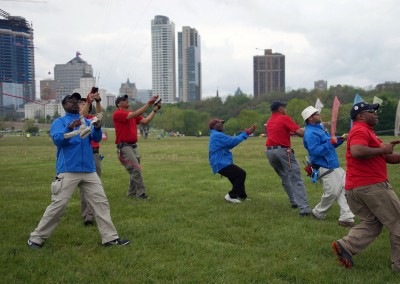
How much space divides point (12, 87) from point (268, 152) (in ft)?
38.0

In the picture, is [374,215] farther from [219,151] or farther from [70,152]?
[219,151]

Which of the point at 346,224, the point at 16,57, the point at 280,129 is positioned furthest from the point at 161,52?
the point at 346,224

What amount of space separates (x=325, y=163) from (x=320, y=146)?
0.41m

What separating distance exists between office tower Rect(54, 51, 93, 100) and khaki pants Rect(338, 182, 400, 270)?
1263 centimetres

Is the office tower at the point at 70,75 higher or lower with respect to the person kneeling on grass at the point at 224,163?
higher

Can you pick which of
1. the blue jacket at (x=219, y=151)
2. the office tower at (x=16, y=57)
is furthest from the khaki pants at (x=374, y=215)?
the office tower at (x=16, y=57)

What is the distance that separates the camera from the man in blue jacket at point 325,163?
7.91 m

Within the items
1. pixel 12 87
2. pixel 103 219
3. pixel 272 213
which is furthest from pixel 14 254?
pixel 12 87

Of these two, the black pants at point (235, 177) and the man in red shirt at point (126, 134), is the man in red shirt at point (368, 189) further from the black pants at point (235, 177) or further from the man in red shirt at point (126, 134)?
the man in red shirt at point (126, 134)

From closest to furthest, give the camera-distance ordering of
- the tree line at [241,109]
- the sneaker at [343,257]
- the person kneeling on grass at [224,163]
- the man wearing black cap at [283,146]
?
the sneaker at [343,257] → the man wearing black cap at [283,146] → the person kneeling on grass at [224,163] → the tree line at [241,109]

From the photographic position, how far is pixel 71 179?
6.21 meters

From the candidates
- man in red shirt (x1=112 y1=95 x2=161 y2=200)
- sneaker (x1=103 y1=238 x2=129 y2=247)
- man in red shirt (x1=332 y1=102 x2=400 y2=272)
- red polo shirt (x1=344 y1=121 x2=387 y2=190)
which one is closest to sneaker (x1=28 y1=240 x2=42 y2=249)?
sneaker (x1=103 y1=238 x2=129 y2=247)

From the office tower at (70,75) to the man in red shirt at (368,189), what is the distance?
12426mm

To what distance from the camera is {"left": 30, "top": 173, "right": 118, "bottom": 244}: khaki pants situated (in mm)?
6121
